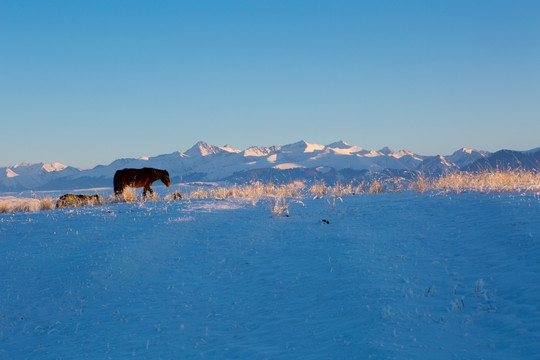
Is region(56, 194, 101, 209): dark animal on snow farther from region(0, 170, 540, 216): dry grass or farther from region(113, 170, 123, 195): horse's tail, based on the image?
region(113, 170, 123, 195): horse's tail

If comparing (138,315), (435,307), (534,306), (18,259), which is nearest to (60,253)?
(18,259)

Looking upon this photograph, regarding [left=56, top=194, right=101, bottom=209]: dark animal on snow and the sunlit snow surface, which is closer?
the sunlit snow surface

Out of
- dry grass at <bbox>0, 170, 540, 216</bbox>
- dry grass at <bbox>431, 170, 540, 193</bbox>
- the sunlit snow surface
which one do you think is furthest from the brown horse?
dry grass at <bbox>431, 170, 540, 193</bbox>

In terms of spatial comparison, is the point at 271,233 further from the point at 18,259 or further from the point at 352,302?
the point at 18,259

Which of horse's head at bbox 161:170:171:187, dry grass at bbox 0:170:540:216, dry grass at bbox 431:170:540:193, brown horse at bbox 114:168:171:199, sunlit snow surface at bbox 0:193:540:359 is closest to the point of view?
sunlit snow surface at bbox 0:193:540:359

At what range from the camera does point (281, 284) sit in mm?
4965

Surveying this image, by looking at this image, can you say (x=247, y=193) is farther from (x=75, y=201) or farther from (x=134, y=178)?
(x=75, y=201)

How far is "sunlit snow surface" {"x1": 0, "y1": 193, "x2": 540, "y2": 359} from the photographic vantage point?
12.2ft

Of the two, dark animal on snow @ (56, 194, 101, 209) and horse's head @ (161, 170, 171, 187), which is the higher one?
horse's head @ (161, 170, 171, 187)

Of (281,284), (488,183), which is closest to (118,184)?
(281,284)

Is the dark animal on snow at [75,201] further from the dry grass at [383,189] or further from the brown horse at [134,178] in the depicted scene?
the brown horse at [134,178]

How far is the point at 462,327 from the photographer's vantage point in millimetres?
3723

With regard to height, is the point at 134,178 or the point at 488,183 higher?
the point at 134,178

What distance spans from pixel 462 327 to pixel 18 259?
223 inches
